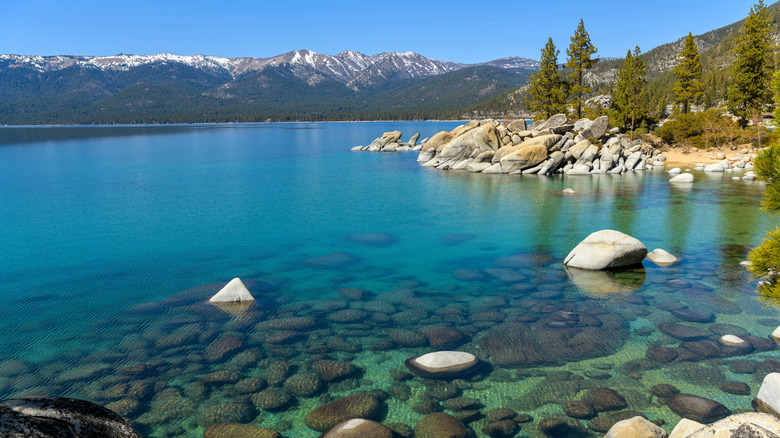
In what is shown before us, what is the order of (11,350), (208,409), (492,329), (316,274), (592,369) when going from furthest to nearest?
(316,274)
(492,329)
(11,350)
(592,369)
(208,409)

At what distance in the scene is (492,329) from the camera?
1423 centimetres

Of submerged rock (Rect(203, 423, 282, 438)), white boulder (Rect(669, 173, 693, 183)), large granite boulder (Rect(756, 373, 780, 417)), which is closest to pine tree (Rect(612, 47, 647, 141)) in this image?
white boulder (Rect(669, 173, 693, 183))

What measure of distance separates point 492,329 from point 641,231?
17.0 metres

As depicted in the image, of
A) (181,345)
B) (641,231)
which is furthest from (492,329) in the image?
(641,231)

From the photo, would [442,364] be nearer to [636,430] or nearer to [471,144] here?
[636,430]

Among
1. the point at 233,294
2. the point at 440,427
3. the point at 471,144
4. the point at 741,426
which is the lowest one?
the point at 440,427

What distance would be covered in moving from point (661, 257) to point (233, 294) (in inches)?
737

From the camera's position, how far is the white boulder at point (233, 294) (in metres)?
16.4

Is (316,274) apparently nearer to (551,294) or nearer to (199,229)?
(551,294)

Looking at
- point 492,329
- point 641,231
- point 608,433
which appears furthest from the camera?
point 641,231

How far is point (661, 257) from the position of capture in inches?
814

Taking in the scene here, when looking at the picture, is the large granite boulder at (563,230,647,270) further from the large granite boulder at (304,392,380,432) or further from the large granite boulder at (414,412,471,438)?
the large granite boulder at (304,392,380,432)

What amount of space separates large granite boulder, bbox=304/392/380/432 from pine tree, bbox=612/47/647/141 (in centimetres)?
6631

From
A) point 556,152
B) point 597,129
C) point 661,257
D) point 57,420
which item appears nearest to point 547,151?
point 556,152
